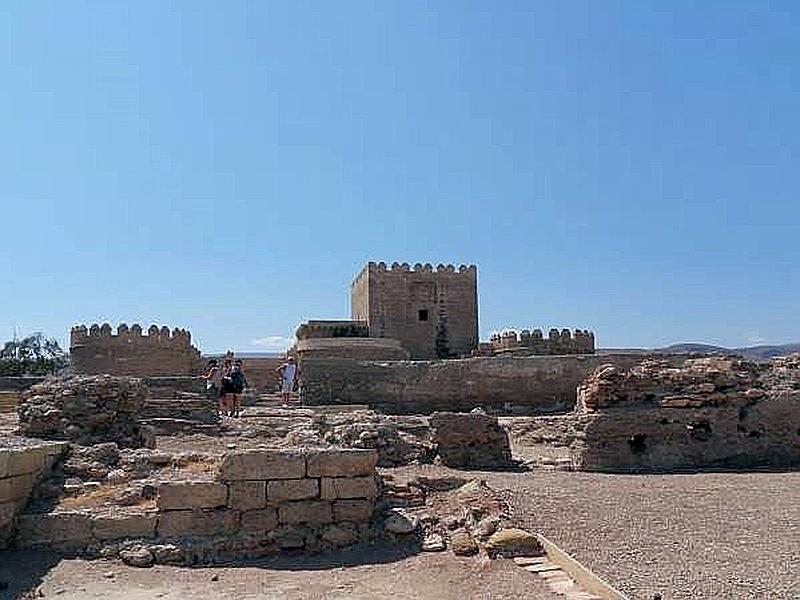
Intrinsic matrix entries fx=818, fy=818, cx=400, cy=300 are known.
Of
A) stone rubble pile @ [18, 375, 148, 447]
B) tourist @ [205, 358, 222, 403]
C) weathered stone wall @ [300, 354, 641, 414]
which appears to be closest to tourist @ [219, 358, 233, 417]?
tourist @ [205, 358, 222, 403]

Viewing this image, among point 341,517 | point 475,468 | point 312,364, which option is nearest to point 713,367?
point 475,468

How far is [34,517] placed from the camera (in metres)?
7.29

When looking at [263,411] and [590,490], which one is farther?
[263,411]

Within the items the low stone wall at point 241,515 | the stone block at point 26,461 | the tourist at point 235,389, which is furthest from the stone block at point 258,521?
the tourist at point 235,389

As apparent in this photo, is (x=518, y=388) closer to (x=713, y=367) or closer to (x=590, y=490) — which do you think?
(x=713, y=367)

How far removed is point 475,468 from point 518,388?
8.37 m

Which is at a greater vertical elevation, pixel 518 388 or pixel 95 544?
pixel 518 388

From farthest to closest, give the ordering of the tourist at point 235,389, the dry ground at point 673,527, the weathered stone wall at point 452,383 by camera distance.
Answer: the weathered stone wall at point 452,383
the tourist at point 235,389
the dry ground at point 673,527

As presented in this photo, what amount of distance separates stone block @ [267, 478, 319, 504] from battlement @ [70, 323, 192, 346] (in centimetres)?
2094

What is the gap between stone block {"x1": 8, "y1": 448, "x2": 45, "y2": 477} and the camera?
7484 mm

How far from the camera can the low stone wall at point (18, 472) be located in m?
7.23

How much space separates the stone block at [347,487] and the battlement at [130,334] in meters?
21.0

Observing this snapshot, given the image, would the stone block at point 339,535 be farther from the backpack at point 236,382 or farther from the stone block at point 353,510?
the backpack at point 236,382

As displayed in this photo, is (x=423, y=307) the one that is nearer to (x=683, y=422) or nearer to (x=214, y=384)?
(x=214, y=384)
